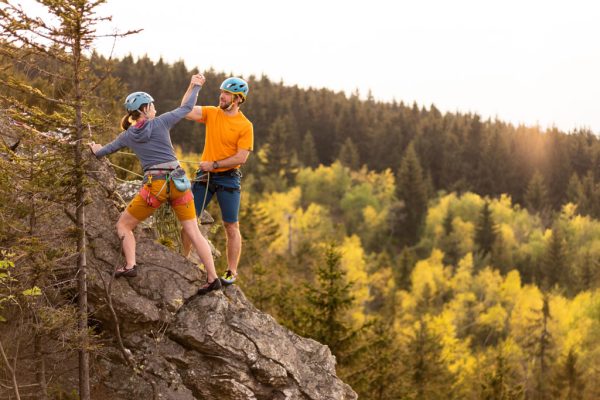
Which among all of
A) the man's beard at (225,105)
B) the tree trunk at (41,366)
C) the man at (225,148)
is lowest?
the tree trunk at (41,366)

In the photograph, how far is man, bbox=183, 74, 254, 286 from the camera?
8906 mm

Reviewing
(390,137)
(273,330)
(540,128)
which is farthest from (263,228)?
(540,128)

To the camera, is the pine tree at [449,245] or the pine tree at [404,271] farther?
the pine tree at [449,245]

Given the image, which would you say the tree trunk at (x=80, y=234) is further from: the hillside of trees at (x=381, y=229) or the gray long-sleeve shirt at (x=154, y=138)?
the gray long-sleeve shirt at (x=154, y=138)

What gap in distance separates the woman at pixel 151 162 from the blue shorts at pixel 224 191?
99 centimetres

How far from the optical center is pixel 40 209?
23.3 feet

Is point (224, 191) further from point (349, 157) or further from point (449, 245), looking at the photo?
point (349, 157)

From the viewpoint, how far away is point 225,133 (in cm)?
900

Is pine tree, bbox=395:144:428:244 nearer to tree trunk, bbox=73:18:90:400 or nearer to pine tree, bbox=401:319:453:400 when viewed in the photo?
pine tree, bbox=401:319:453:400

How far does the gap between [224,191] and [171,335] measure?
7.32 feet

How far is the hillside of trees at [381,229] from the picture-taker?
709cm

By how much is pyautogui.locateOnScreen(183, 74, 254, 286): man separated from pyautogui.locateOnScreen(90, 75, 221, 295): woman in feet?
2.67

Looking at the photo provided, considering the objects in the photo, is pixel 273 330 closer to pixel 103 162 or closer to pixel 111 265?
pixel 111 265

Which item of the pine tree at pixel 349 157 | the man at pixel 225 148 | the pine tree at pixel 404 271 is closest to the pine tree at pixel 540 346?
the pine tree at pixel 404 271
